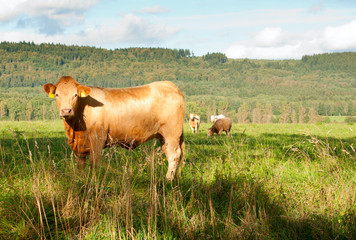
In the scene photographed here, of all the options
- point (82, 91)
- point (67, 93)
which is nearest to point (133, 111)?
point (82, 91)

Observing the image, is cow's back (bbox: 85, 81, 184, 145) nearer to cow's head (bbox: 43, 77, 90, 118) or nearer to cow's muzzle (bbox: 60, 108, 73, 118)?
cow's head (bbox: 43, 77, 90, 118)

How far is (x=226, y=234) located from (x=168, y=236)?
2.22 feet

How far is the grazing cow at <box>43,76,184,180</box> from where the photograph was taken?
5742mm

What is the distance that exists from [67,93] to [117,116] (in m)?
1.12

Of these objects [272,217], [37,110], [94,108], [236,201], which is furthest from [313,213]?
[37,110]

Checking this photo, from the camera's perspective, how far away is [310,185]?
5.26m

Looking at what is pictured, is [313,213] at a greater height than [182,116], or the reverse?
[182,116]

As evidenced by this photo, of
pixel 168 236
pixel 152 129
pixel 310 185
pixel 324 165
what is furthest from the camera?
pixel 152 129

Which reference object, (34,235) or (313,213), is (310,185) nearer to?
(313,213)

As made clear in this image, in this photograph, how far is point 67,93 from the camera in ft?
18.5

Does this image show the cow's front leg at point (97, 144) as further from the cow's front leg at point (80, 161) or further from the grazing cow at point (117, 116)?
the cow's front leg at point (80, 161)

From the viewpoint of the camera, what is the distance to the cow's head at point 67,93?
5558 mm

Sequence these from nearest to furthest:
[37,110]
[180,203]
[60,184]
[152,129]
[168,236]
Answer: [168,236] < [180,203] < [60,184] < [152,129] < [37,110]

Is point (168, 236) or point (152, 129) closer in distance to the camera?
point (168, 236)
